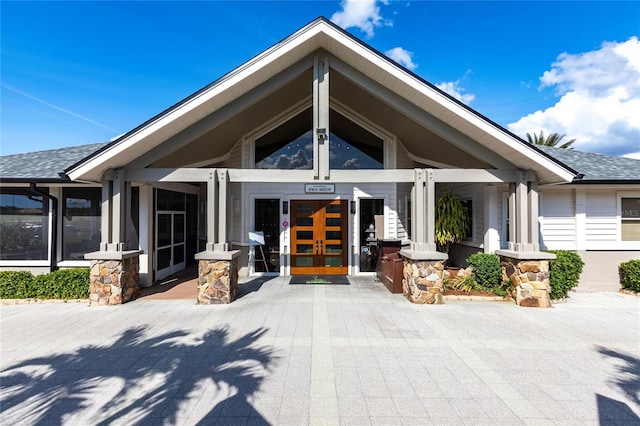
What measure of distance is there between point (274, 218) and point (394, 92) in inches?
218

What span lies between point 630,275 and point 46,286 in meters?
15.9

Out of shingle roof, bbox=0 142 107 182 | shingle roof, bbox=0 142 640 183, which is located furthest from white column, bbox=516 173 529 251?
shingle roof, bbox=0 142 107 182

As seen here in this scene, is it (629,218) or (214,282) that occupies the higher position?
(629,218)

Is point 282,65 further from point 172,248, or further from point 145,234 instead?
point 172,248

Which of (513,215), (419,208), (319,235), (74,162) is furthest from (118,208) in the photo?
(513,215)

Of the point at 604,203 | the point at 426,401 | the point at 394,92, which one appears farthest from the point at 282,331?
the point at 604,203

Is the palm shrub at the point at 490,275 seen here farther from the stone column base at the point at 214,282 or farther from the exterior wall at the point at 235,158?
the exterior wall at the point at 235,158

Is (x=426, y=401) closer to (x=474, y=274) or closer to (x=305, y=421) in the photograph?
(x=305, y=421)

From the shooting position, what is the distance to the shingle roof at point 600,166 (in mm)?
8258

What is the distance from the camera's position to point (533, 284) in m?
6.79

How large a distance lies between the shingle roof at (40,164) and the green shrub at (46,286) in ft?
8.34

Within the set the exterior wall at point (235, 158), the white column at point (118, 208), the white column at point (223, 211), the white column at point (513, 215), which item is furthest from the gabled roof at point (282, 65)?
the exterior wall at point (235, 158)

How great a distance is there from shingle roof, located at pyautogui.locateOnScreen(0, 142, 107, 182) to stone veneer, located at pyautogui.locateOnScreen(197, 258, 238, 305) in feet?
13.4

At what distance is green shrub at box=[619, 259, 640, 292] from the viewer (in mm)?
8102
